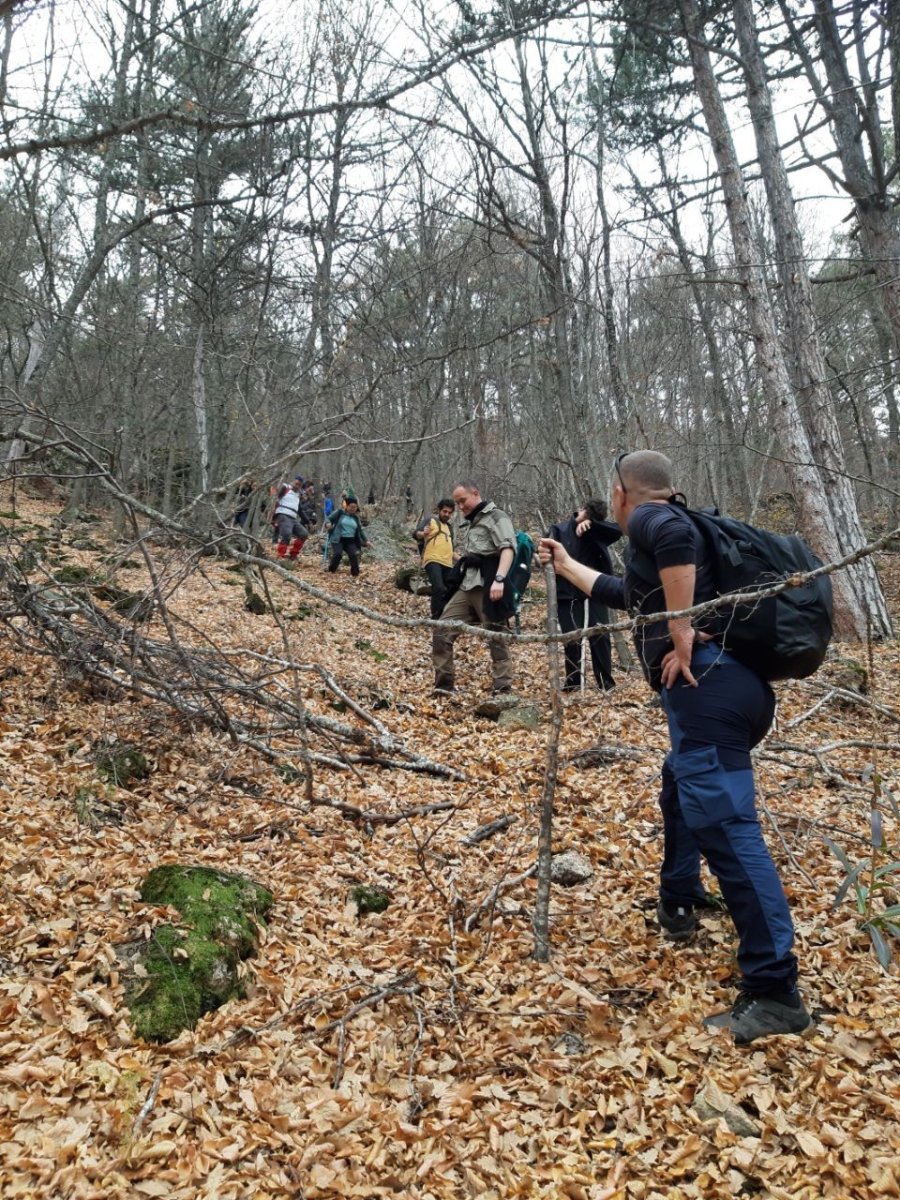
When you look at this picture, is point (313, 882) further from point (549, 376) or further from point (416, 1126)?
point (549, 376)

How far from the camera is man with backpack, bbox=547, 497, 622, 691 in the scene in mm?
5379

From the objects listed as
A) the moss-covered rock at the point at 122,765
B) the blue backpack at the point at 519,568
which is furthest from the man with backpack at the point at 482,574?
the moss-covered rock at the point at 122,765

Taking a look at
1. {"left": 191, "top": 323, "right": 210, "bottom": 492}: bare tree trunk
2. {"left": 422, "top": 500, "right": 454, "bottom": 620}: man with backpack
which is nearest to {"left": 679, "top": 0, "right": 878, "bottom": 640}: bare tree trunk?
{"left": 422, "top": 500, "right": 454, "bottom": 620}: man with backpack

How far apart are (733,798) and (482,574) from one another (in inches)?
176

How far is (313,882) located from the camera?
141 inches

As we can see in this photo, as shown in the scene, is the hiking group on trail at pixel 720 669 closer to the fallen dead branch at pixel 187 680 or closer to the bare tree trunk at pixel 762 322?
the fallen dead branch at pixel 187 680

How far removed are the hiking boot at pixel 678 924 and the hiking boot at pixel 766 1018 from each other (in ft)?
1.95

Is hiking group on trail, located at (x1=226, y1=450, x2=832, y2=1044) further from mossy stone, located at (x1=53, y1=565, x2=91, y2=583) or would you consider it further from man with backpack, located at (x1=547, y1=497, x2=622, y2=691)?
mossy stone, located at (x1=53, y1=565, x2=91, y2=583)

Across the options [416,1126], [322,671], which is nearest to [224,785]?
[322,671]

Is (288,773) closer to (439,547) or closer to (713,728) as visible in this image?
(713,728)

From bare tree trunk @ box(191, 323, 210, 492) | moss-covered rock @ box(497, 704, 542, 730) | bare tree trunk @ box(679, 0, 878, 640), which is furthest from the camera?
bare tree trunk @ box(191, 323, 210, 492)

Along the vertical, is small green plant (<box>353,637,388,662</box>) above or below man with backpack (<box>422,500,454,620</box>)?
below

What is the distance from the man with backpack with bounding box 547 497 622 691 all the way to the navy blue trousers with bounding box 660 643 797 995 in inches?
84.2

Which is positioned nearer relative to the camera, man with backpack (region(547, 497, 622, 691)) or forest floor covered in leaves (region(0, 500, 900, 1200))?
forest floor covered in leaves (region(0, 500, 900, 1200))
